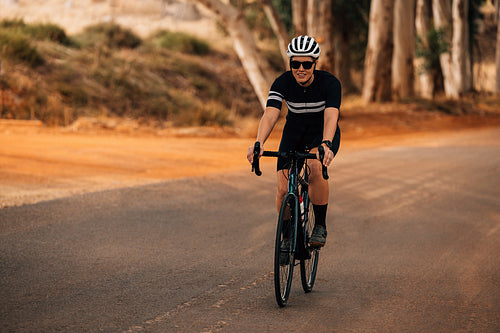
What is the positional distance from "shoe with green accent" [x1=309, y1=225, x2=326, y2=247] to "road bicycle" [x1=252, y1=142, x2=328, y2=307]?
0.06 metres

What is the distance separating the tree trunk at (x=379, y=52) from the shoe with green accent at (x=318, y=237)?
76.2ft

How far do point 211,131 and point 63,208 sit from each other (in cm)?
1268

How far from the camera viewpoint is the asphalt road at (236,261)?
5523 mm

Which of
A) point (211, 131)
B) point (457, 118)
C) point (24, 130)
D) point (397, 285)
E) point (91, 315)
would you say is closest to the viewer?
point (91, 315)

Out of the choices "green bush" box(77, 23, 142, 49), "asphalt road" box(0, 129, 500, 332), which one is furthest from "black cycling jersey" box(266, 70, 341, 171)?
"green bush" box(77, 23, 142, 49)

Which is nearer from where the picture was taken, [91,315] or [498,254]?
[91,315]

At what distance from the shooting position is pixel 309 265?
21.2 feet

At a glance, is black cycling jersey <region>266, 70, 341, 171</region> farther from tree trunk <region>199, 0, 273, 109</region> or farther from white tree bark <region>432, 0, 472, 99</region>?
white tree bark <region>432, 0, 472, 99</region>

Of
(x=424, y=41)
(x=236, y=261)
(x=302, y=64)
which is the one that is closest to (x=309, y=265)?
(x=236, y=261)

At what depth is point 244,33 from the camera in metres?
23.1

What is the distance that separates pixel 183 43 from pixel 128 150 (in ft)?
88.9

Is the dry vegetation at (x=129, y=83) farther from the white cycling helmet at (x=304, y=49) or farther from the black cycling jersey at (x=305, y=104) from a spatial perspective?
the white cycling helmet at (x=304, y=49)

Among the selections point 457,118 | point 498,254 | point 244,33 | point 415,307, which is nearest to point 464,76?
point 457,118

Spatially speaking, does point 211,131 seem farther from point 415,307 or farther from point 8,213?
point 415,307
